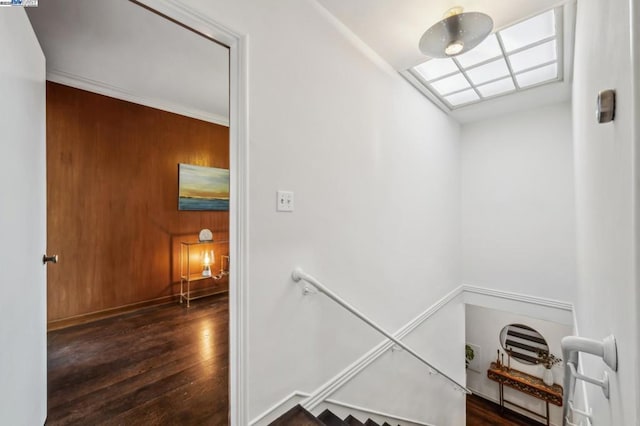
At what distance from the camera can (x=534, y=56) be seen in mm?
2418

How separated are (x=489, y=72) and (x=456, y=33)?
52.6 inches

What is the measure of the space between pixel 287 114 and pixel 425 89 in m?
2.13

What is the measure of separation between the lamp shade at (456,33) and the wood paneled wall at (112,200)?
318 cm

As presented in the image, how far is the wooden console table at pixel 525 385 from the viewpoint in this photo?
14.6 ft

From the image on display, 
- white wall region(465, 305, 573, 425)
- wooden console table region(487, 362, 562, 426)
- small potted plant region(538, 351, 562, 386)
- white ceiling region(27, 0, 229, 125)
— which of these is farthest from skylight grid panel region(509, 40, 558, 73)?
wooden console table region(487, 362, 562, 426)

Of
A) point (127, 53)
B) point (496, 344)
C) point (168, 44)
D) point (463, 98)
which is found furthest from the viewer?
point (496, 344)

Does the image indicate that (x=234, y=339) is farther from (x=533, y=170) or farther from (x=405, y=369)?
(x=533, y=170)

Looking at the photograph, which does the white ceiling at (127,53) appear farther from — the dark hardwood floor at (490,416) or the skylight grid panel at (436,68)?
the dark hardwood floor at (490,416)

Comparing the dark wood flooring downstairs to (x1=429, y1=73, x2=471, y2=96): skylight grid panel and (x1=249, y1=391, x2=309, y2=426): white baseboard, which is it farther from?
(x1=429, y1=73, x2=471, y2=96): skylight grid panel

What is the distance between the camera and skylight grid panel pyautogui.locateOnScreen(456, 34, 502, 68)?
223cm

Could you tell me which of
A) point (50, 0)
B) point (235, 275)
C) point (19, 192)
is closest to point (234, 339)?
point (235, 275)

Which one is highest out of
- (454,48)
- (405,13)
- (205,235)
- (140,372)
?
(405,13)

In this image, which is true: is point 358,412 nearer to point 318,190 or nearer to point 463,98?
point 318,190

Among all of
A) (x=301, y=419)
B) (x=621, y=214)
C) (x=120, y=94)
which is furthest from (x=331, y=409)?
(x=120, y=94)
